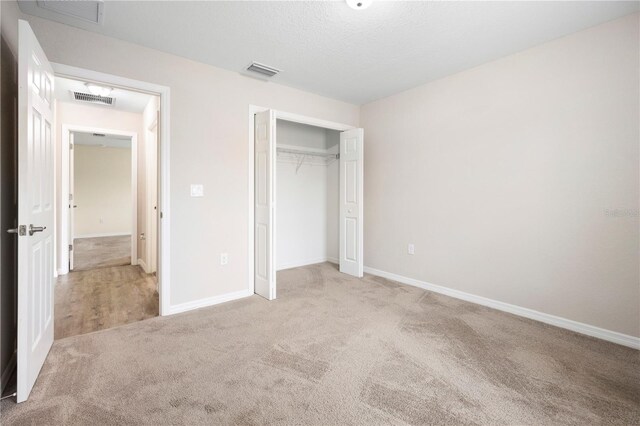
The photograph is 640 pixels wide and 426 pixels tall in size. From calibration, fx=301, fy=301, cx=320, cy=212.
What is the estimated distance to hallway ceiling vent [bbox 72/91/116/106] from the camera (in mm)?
4068

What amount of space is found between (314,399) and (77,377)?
154cm

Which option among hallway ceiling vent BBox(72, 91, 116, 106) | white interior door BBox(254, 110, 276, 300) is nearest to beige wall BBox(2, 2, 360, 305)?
white interior door BBox(254, 110, 276, 300)

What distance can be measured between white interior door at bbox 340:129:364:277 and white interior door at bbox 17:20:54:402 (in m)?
3.26

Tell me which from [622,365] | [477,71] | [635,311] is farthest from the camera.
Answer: [477,71]

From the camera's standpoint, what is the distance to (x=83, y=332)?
2602mm

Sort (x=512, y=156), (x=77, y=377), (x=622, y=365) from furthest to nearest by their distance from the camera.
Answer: (x=512, y=156)
(x=622, y=365)
(x=77, y=377)

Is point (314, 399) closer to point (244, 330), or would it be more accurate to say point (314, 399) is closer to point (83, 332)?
point (244, 330)

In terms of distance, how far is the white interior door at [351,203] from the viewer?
4281mm

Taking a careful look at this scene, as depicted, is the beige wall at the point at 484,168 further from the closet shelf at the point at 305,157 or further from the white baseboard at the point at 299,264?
the white baseboard at the point at 299,264

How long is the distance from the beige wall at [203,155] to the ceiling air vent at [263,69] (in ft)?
0.66

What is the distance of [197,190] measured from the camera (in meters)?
3.15

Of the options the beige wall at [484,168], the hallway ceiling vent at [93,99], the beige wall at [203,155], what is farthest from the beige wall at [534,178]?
the hallway ceiling vent at [93,99]

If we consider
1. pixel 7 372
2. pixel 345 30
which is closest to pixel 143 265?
pixel 7 372

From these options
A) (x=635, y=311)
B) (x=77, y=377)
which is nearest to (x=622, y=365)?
(x=635, y=311)
